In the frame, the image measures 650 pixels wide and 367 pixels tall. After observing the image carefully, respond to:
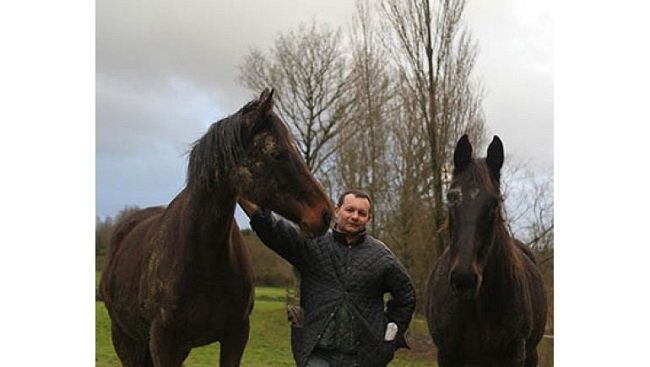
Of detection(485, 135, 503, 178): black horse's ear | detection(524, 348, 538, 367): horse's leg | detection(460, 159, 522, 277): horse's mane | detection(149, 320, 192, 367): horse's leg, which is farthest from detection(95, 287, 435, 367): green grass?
detection(485, 135, 503, 178): black horse's ear

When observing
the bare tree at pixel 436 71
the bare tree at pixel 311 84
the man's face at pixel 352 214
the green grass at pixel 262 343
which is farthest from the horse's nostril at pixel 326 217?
the bare tree at pixel 436 71

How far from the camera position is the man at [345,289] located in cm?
250

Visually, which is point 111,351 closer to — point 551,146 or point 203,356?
point 203,356

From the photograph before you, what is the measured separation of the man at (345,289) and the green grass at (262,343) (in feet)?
4.01

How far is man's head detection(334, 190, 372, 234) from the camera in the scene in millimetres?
2504

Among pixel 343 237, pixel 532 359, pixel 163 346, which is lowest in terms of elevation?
pixel 532 359

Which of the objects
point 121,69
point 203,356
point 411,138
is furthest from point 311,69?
point 203,356

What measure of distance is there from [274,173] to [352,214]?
331mm

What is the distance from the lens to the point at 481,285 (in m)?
2.84

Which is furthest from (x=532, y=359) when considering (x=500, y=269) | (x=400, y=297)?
(x=400, y=297)

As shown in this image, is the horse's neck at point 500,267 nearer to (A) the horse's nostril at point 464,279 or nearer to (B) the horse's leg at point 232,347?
(A) the horse's nostril at point 464,279

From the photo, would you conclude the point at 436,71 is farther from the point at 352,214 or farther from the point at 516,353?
the point at 352,214

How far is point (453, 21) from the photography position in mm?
4293
